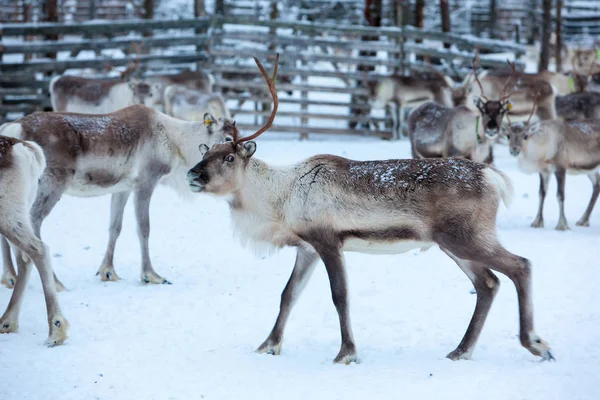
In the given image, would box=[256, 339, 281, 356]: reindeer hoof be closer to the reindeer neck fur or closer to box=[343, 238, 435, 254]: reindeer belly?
the reindeer neck fur

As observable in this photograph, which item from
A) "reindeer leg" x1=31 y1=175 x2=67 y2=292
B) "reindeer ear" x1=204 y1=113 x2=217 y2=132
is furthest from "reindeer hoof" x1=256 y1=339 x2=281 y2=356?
"reindeer ear" x1=204 y1=113 x2=217 y2=132

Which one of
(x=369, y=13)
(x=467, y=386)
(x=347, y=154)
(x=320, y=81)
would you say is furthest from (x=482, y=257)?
(x=320, y=81)

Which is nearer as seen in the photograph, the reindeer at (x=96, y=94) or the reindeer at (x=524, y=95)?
the reindeer at (x=96, y=94)

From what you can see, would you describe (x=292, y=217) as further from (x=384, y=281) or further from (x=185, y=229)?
(x=185, y=229)

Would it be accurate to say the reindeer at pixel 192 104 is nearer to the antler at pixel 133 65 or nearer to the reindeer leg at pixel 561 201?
the antler at pixel 133 65

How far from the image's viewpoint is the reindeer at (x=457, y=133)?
386 inches

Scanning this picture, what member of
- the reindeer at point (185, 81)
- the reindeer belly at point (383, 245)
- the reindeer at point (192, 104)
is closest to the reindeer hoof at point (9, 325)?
the reindeer belly at point (383, 245)

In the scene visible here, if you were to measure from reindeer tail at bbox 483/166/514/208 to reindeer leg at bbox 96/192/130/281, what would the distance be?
3.45 meters

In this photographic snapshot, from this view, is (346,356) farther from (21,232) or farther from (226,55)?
(226,55)

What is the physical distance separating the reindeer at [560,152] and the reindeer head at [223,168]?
481 centimetres

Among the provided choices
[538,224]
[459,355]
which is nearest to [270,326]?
[459,355]

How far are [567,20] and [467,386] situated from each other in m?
28.2

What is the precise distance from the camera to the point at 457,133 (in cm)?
1003

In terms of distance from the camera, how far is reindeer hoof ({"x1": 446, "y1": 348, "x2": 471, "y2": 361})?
433 cm
